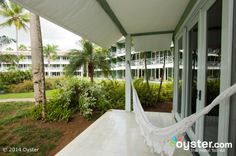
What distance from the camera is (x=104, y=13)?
2.52 meters

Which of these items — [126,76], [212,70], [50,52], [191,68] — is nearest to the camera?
[212,70]

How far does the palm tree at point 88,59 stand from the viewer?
242 inches

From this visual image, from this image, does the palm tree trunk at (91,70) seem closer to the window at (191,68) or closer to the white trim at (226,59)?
the window at (191,68)

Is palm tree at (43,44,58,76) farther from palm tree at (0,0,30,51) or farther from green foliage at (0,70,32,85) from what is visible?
green foliage at (0,70,32,85)

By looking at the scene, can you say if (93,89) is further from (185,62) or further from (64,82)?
(185,62)

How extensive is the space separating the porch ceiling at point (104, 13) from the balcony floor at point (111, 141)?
195cm

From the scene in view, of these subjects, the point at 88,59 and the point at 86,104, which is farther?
the point at 88,59

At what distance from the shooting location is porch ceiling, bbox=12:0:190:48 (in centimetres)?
164

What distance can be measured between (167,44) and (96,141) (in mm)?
3776

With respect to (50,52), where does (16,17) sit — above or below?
above

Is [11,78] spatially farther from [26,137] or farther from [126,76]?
[126,76]

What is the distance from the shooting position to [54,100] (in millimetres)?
4316

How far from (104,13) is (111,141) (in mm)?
2307

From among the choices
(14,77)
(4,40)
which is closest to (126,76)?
(4,40)
